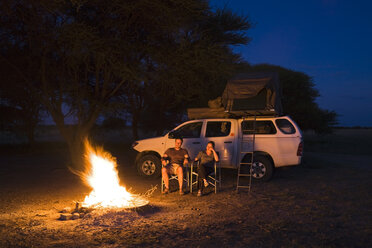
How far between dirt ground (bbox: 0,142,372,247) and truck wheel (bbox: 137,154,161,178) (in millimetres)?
680

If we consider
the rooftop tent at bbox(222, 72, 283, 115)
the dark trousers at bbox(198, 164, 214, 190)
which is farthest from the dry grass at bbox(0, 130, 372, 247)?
the rooftop tent at bbox(222, 72, 283, 115)

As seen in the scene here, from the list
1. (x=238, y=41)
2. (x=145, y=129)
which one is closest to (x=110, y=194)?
(x=238, y=41)

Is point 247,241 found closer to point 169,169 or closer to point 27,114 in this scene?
point 169,169

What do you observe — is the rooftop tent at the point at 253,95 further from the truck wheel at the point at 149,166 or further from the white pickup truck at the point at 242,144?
the truck wheel at the point at 149,166

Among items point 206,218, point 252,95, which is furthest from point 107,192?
point 252,95

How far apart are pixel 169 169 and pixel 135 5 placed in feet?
18.0

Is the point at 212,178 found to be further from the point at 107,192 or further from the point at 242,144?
the point at 107,192

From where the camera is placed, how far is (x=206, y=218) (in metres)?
5.87

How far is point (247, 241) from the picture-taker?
15.2 ft

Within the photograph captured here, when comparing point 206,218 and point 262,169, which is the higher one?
point 262,169

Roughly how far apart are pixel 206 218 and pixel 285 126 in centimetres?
470

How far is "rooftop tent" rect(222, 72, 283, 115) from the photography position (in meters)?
8.88

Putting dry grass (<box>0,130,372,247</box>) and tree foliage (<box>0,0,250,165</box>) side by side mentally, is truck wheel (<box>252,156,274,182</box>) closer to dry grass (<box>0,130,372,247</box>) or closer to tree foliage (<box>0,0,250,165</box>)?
dry grass (<box>0,130,372,247</box>)

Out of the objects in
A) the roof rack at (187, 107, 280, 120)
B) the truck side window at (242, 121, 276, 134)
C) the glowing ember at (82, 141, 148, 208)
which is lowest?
the glowing ember at (82, 141, 148, 208)
